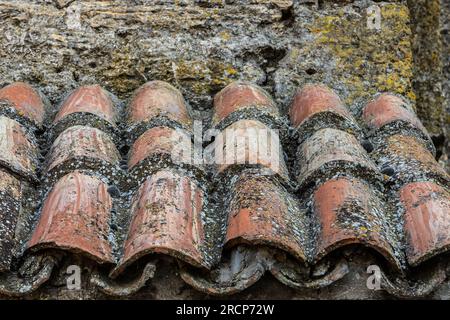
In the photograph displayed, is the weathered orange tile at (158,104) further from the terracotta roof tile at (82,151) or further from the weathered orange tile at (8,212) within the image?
the weathered orange tile at (8,212)

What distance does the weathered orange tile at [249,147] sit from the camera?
2.44m

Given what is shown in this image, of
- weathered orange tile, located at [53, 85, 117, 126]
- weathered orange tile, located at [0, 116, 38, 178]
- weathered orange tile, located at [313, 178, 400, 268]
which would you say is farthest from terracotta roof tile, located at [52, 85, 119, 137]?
weathered orange tile, located at [313, 178, 400, 268]

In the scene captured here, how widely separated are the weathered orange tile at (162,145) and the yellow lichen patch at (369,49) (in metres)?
0.99

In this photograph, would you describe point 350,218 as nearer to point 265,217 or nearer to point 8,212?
point 265,217

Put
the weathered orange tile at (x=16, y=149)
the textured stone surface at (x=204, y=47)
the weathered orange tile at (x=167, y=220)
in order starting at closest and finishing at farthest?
the weathered orange tile at (x=167, y=220) < the weathered orange tile at (x=16, y=149) < the textured stone surface at (x=204, y=47)

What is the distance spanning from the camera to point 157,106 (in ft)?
9.32

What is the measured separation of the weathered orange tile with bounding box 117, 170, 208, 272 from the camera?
1.97 meters

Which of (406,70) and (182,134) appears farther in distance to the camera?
(406,70)

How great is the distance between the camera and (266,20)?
3377 millimetres

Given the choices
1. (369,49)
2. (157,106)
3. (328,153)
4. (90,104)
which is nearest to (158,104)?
(157,106)

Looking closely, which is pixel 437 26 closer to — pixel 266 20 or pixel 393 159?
pixel 266 20

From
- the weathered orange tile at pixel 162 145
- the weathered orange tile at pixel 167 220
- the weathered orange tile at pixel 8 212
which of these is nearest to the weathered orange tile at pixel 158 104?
the weathered orange tile at pixel 162 145
